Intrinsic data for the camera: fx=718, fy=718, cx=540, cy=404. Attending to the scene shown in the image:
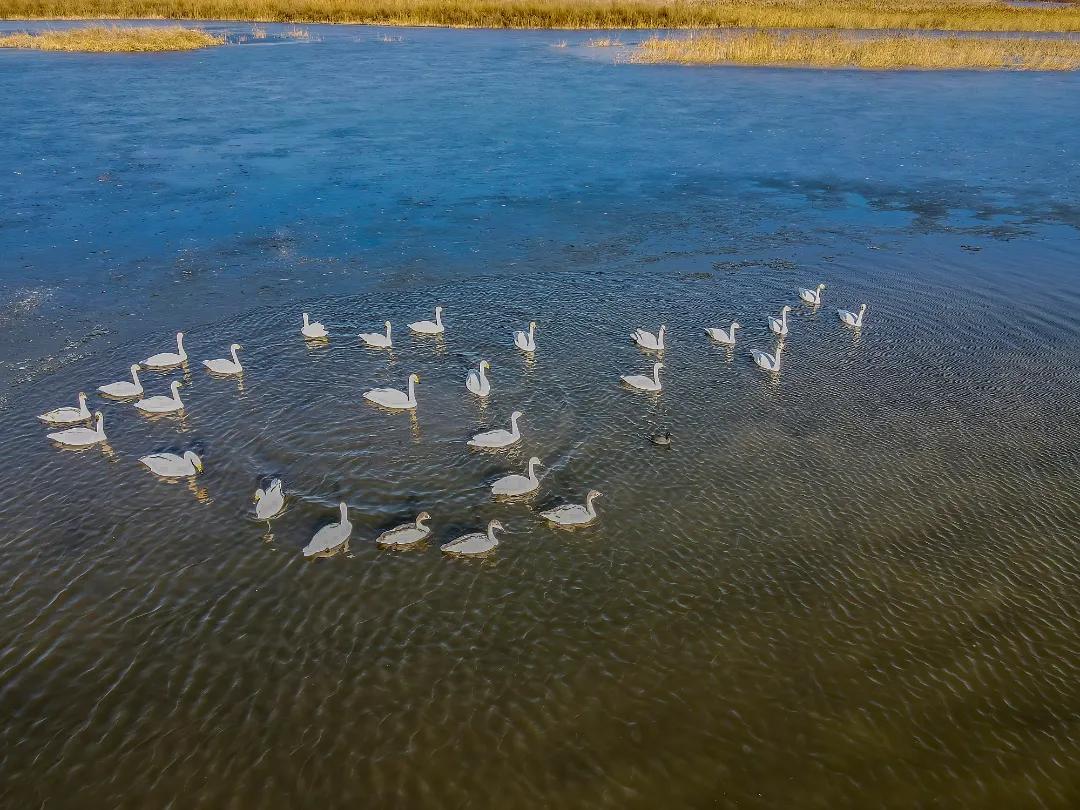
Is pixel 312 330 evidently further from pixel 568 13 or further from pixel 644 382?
pixel 568 13

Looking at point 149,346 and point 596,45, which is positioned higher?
point 596,45

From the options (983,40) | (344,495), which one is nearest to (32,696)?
(344,495)

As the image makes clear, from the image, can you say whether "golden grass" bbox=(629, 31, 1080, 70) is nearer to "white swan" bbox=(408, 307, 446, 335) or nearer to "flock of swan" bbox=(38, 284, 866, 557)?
"flock of swan" bbox=(38, 284, 866, 557)

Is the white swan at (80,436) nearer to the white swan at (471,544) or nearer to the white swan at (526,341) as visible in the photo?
the white swan at (471,544)

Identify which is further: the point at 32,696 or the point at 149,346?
the point at 149,346

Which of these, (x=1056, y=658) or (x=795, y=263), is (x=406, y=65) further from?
(x=1056, y=658)

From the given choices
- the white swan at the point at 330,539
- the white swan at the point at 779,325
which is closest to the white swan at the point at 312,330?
the white swan at the point at 330,539

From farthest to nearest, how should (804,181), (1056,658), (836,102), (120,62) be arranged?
(120,62)
(836,102)
(804,181)
(1056,658)
